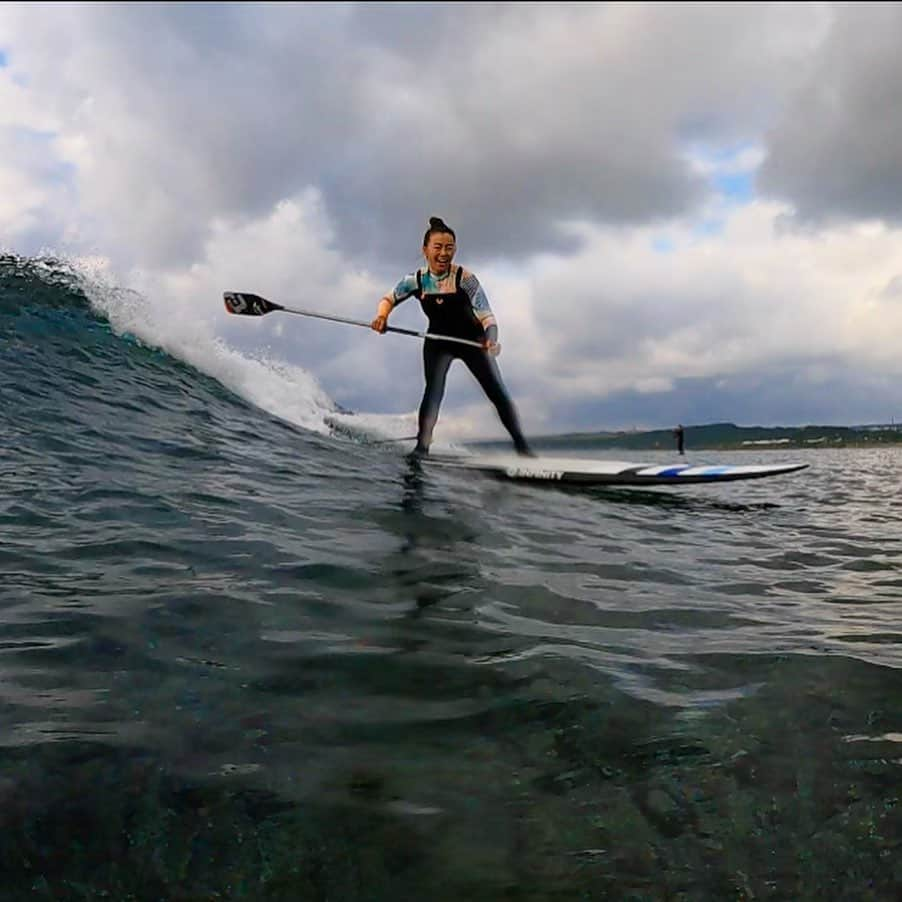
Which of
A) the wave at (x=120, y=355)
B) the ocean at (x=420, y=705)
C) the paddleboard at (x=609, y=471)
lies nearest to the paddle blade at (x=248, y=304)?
the wave at (x=120, y=355)

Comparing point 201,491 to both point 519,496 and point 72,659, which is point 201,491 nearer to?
point 72,659

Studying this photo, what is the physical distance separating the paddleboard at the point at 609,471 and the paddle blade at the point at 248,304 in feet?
11.0

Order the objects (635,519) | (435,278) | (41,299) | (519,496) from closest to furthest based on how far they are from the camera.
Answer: (635,519)
(519,496)
(435,278)
(41,299)

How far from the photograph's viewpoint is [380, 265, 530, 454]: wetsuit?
9.93 meters

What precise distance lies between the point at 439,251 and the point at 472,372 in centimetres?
173

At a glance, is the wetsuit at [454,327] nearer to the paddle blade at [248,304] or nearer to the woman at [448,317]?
the woman at [448,317]

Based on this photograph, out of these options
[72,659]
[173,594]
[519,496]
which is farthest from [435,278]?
[72,659]

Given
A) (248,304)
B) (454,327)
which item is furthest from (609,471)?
(248,304)

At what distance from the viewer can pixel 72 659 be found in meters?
3.04

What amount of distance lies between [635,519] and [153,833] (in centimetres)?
643

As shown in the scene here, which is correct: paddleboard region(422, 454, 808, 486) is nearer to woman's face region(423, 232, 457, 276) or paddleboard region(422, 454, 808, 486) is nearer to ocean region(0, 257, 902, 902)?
woman's face region(423, 232, 457, 276)

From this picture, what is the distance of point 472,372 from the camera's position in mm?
10289

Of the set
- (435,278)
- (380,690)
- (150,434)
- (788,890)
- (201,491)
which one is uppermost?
(435,278)

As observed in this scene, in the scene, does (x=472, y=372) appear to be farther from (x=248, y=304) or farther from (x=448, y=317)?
(x=248, y=304)
